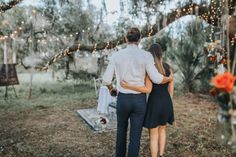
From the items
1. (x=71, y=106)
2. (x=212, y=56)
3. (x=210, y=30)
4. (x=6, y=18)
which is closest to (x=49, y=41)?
(x=6, y=18)

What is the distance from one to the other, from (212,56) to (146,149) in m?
3.29

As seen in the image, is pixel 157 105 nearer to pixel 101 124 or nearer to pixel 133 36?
pixel 133 36

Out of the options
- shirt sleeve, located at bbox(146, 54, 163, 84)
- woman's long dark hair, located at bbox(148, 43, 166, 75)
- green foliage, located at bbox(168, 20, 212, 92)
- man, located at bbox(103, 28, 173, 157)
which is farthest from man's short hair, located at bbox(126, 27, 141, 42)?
green foliage, located at bbox(168, 20, 212, 92)

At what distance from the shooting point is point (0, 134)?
215 inches

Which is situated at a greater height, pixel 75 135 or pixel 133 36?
pixel 133 36

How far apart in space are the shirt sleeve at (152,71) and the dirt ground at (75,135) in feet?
4.40

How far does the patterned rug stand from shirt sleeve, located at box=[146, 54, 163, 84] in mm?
2333

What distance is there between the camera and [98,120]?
558cm

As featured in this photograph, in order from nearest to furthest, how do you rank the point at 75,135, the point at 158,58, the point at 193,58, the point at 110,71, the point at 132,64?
the point at 132,64, the point at 110,71, the point at 158,58, the point at 75,135, the point at 193,58

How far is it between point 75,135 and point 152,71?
2463 millimetres

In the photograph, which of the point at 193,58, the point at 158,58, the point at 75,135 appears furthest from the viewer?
the point at 193,58

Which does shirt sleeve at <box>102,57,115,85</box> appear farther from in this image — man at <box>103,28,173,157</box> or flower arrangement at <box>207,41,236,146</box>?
flower arrangement at <box>207,41,236,146</box>

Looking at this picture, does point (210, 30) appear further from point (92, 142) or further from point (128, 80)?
point (128, 80)

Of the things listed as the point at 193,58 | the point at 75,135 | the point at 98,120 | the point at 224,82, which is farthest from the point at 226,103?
the point at 193,58
